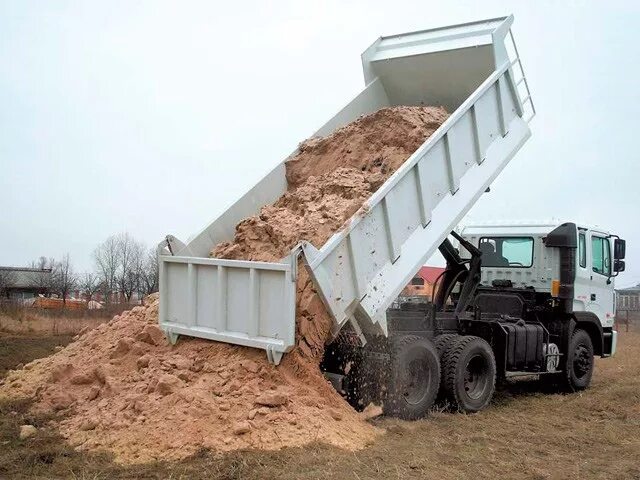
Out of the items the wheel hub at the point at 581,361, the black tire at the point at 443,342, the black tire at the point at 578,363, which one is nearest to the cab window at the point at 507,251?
the black tire at the point at 578,363

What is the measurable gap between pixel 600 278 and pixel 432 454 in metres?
6.72

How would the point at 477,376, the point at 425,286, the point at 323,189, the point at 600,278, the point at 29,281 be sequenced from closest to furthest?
the point at 323,189 < the point at 477,376 < the point at 425,286 < the point at 600,278 < the point at 29,281

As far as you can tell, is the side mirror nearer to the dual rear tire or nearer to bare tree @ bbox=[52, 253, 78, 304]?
the dual rear tire

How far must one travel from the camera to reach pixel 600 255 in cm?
1155

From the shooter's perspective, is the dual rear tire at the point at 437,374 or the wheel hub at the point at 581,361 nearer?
the dual rear tire at the point at 437,374

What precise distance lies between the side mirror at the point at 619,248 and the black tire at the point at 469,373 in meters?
3.98

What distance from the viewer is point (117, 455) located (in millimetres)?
5762

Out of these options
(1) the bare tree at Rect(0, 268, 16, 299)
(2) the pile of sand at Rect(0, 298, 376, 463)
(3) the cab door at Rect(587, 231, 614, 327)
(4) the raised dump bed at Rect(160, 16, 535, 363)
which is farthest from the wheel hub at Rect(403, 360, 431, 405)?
(1) the bare tree at Rect(0, 268, 16, 299)

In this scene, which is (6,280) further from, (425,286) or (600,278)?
(600,278)

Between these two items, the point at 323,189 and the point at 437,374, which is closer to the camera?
the point at 437,374

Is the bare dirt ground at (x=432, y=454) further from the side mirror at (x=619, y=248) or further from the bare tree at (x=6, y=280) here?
the bare tree at (x=6, y=280)

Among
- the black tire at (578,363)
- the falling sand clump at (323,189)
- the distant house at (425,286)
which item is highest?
the falling sand clump at (323,189)

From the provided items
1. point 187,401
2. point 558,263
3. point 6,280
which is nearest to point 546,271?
point 558,263

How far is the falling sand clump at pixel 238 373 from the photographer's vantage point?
6.00 metres
